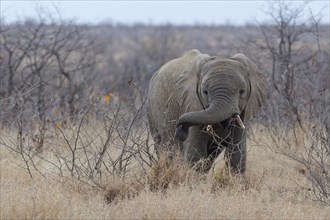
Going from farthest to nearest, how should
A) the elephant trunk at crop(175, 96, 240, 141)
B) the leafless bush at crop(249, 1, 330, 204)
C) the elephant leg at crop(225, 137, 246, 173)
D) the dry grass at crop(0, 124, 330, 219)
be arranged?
1. the leafless bush at crop(249, 1, 330, 204)
2. the elephant leg at crop(225, 137, 246, 173)
3. the elephant trunk at crop(175, 96, 240, 141)
4. the dry grass at crop(0, 124, 330, 219)

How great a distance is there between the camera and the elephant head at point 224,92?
733 centimetres

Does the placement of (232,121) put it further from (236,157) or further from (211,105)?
(236,157)

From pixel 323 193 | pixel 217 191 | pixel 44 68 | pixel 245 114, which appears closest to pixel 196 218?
pixel 217 191

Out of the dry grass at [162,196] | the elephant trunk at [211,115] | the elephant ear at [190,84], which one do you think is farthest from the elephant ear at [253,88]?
the dry grass at [162,196]

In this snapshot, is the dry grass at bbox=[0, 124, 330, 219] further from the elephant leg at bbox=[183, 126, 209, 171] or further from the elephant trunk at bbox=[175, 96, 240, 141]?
the elephant trunk at bbox=[175, 96, 240, 141]

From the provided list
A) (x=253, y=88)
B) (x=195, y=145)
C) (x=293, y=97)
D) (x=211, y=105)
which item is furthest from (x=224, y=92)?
(x=293, y=97)

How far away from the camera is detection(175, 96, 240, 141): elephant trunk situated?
23.9 feet

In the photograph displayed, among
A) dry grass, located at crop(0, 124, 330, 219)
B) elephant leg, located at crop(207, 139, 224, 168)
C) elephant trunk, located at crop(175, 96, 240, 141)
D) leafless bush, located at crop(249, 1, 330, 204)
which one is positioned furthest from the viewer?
leafless bush, located at crop(249, 1, 330, 204)

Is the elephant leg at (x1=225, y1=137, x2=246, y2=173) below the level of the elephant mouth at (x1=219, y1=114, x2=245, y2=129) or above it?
below

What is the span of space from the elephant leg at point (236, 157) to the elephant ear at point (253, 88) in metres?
0.25

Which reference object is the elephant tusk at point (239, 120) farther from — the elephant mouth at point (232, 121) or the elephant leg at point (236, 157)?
the elephant leg at point (236, 157)

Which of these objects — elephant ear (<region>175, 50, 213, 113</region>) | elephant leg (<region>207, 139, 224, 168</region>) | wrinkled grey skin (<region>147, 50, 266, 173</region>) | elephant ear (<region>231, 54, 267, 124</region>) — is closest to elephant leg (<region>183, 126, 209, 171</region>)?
wrinkled grey skin (<region>147, 50, 266, 173</region>)

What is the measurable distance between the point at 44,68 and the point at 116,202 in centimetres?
752

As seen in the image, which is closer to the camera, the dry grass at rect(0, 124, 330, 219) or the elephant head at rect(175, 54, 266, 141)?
the dry grass at rect(0, 124, 330, 219)
